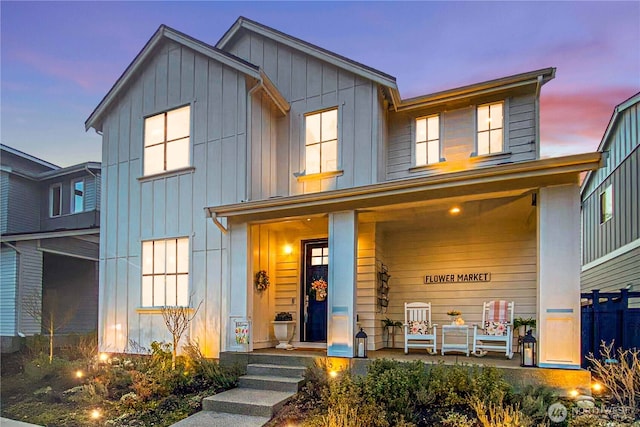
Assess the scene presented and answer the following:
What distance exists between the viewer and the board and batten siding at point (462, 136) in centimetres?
834

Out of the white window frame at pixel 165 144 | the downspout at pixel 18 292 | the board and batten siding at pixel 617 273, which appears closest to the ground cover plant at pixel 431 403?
the white window frame at pixel 165 144

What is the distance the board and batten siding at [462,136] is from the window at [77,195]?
12499 millimetres

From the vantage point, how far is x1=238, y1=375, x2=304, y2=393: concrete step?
6500 millimetres

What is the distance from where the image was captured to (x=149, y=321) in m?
9.02

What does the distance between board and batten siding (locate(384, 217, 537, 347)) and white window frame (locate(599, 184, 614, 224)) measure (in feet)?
20.2

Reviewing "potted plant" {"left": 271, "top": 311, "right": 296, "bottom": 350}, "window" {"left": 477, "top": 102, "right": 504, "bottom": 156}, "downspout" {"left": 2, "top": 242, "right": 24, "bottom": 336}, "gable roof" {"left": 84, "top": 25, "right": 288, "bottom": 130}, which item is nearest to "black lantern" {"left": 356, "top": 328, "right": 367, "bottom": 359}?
"potted plant" {"left": 271, "top": 311, "right": 296, "bottom": 350}

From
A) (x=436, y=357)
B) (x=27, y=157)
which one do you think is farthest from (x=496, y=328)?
(x=27, y=157)

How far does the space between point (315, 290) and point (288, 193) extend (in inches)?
82.3

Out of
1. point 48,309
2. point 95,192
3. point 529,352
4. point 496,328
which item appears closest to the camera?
point 529,352

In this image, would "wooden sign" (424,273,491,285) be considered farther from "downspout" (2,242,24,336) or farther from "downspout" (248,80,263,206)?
"downspout" (2,242,24,336)

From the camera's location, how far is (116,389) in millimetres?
7059

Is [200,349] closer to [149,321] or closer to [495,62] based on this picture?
[149,321]

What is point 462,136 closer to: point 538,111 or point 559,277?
point 538,111

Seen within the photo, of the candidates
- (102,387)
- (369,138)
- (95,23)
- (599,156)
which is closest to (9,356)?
(102,387)
